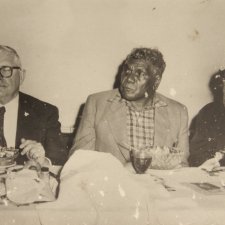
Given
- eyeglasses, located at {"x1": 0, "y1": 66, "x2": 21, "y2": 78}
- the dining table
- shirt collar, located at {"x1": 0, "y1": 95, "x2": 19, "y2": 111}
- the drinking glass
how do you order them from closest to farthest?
the dining table
the drinking glass
eyeglasses, located at {"x1": 0, "y1": 66, "x2": 21, "y2": 78}
shirt collar, located at {"x1": 0, "y1": 95, "x2": 19, "y2": 111}

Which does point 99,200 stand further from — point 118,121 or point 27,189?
point 118,121

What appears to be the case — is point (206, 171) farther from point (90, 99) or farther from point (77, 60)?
point (77, 60)

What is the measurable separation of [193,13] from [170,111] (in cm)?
65

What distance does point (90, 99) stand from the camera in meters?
1.67

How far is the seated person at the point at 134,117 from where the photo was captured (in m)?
1.58

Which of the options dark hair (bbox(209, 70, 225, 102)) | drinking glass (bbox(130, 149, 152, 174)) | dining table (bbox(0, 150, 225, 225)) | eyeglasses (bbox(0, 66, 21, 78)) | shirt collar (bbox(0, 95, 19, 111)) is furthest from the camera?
dark hair (bbox(209, 70, 225, 102))

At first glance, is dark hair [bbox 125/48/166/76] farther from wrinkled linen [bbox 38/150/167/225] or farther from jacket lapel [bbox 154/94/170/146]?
wrinkled linen [bbox 38/150/167/225]

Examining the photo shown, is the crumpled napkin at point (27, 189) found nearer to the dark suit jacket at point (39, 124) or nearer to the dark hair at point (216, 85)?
the dark suit jacket at point (39, 124)

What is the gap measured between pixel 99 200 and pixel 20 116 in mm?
864

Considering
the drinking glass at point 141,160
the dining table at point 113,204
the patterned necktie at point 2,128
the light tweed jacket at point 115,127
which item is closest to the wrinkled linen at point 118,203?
the dining table at point 113,204

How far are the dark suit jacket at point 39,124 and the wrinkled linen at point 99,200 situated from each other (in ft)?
2.18

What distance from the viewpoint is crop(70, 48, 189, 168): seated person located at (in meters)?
1.58

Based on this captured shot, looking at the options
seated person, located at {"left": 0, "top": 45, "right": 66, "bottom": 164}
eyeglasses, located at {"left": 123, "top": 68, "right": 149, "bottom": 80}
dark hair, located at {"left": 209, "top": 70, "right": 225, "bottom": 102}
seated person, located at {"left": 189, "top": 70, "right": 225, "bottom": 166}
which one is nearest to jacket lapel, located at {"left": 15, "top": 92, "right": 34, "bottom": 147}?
seated person, located at {"left": 0, "top": 45, "right": 66, "bottom": 164}

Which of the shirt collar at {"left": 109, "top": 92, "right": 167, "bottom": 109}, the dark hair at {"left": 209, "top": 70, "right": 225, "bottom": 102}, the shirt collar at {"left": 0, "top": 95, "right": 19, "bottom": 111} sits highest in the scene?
the dark hair at {"left": 209, "top": 70, "right": 225, "bottom": 102}
